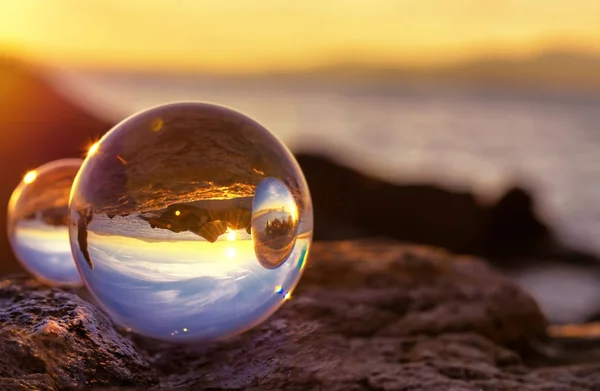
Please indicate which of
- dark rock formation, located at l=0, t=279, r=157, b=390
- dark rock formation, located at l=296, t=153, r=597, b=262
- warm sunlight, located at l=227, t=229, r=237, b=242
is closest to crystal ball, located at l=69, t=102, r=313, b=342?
warm sunlight, located at l=227, t=229, r=237, b=242

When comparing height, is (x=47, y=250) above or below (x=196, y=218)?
below

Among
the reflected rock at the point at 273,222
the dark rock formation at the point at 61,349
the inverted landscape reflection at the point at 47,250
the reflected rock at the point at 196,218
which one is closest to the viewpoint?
the dark rock formation at the point at 61,349

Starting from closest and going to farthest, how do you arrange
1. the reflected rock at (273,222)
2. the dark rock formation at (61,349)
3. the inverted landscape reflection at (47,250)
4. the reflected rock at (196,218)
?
the dark rock formation at (61,349), the reflected rock at (196,218), the reflected rock at (273,222), the inverted landscape reflection at (47,250)

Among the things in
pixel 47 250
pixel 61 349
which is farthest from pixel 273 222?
pixel 47 250

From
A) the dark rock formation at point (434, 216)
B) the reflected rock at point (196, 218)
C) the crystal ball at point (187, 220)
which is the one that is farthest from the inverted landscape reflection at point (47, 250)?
the dark rock formation at point (434, 216)

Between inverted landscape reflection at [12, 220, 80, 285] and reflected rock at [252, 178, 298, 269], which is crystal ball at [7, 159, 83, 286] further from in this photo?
reflected rock at [252, 178, 298, 269]

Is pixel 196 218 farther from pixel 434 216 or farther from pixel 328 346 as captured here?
pixel 434 216

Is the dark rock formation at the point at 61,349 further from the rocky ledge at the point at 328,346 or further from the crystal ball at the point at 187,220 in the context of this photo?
the crystal ball at the point at 187,220
